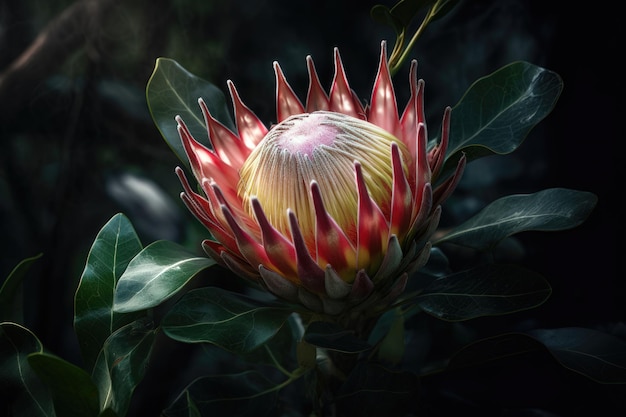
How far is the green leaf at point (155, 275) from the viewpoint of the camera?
67cm


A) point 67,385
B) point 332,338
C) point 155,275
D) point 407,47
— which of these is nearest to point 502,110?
point 407,47

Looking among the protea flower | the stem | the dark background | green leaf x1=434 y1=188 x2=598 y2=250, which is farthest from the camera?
the dark background

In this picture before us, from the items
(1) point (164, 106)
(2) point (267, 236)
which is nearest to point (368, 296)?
(2) point (267, 236)

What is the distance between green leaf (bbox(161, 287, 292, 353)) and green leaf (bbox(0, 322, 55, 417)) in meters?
0.16

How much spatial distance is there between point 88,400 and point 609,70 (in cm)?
98

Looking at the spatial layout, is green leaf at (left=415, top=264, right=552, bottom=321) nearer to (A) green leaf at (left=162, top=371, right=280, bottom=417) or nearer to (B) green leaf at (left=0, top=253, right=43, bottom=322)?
(A) green leaf at (left=162, top=371, right=280, bottom=417)

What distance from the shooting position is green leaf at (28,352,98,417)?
63 centimetres

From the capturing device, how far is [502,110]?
0.84 metres

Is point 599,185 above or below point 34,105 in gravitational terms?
below

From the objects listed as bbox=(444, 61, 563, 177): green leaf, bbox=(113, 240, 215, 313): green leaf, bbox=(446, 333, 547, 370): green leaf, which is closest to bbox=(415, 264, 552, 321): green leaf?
bbox=(446, 333, 547, 370): green leaf

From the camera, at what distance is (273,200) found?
67 centimetres

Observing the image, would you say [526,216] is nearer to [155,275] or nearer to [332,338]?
[332,338]

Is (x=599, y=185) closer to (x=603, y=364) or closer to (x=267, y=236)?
(x=603, y=364)

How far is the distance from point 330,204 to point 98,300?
335 mm
